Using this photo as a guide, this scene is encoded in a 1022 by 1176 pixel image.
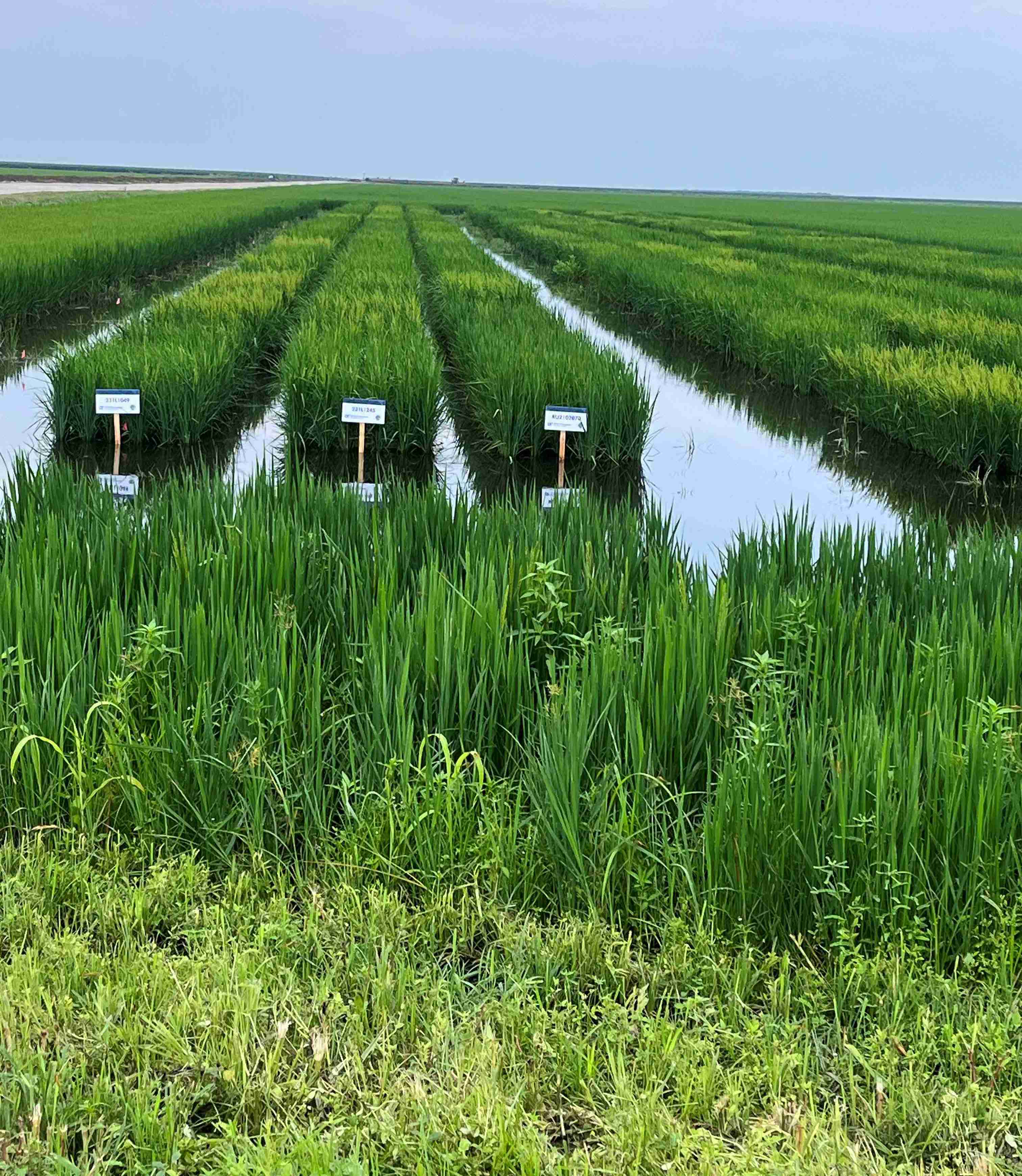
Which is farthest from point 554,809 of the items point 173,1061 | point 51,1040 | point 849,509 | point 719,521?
point 849,509

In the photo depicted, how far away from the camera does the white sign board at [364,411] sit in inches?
210

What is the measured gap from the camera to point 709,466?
6.77 metres

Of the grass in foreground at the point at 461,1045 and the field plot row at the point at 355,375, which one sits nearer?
the grass in foreground at the point at 461,1045

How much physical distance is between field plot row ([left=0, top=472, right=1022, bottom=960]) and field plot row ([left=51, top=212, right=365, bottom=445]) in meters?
→ 3.47

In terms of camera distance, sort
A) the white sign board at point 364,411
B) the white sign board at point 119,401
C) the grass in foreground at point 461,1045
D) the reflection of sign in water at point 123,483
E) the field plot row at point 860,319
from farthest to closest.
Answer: the field plot row at point 860,319 < the white sign board at point 119,401 < the white sign board at point 364,411 < the reflection of sign in water at point 123,483 < the grass in foreground at point 461,1045

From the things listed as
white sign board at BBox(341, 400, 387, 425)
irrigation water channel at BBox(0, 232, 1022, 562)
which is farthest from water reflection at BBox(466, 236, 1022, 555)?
white sign board at BBox(341, 400, 387, 425)

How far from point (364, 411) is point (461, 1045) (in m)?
4.07

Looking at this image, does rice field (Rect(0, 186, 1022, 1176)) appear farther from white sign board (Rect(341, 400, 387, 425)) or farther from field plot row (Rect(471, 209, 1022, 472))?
field plot row (Rect(471, 209, 1022, 472))

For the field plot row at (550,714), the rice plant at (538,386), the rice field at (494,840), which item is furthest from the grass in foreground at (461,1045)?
the rice plant at (538,386)

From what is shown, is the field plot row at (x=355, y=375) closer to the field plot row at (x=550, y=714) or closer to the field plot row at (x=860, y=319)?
the field plot row at (x=860, y=319)

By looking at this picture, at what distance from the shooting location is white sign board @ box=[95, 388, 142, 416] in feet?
18.4

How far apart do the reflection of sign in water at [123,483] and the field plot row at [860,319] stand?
184 inches

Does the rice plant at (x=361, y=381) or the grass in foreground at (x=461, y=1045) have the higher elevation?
the rice plant at (x=361, y=381)

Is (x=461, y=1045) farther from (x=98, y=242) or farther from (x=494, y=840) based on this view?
(x=98, y=242)
